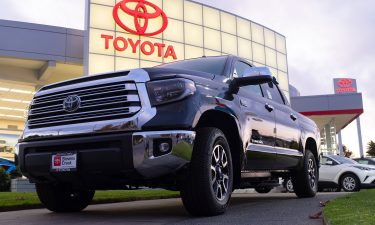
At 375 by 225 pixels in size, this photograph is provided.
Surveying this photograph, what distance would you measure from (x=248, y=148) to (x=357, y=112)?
3094 centimetres

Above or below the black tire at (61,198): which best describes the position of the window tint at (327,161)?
above

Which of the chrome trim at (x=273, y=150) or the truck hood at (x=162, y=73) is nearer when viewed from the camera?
the truck hood at (x=162, y=73)

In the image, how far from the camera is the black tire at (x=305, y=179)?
24.8 ft

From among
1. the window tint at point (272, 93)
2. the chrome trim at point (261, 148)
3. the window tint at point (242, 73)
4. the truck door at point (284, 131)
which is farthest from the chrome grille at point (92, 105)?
the window tint at point (272, 93)

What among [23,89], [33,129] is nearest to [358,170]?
[33,129]

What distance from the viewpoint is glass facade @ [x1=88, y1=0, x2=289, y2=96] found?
2314 centimetres

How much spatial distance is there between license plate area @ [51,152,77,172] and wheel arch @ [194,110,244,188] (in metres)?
1.37

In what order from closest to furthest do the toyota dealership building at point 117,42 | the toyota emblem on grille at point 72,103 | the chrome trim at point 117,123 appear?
the chrome trim at point 117,123
the toyota emblem on grille at point 72,103
the toyota dealership building at point 117,42

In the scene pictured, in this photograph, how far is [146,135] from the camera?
4.11 metres

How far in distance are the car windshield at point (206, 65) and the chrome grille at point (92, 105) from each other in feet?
4.79

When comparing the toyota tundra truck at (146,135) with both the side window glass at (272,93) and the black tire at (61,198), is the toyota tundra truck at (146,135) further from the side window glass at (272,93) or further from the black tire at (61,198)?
the side window glass at (272,93)

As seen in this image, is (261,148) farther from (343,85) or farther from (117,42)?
(343,85)

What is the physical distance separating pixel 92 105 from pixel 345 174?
39.4ft

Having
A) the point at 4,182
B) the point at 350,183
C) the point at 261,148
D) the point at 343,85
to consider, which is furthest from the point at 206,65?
the point at 343,85
